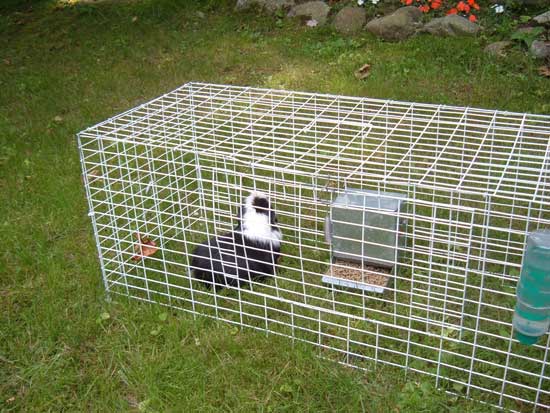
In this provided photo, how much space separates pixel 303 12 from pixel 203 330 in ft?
18.5

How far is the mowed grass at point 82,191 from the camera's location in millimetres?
2543

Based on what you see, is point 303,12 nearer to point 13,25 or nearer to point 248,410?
point 13,25

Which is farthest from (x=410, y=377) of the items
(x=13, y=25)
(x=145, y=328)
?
(x=13, y=25)

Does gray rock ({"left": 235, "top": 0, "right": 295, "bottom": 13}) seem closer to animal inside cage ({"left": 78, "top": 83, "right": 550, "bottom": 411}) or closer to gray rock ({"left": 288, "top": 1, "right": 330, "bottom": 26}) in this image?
gray rock ({"left": 288, "top": 1, "right": 330, "bottom": 26})

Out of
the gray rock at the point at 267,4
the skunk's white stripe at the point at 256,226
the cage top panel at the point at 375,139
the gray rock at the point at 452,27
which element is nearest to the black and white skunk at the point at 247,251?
the skunk's white stripe at the point at 256,226

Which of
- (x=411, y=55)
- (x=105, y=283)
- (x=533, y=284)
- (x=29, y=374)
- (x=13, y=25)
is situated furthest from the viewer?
(x=13, y=25)

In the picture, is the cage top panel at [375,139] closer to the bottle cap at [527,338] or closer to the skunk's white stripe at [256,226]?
the skunk's white stripe at [256,226]

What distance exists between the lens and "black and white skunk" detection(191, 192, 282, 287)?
3157 millimetres

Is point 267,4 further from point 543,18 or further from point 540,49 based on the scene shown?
Result: point 540,49

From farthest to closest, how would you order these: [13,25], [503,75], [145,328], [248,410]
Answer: [13,25] → [503,75] → [145,328] → [248,410]

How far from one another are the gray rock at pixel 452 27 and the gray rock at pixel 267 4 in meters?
2.19

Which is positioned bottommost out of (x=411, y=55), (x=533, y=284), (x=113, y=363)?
(x=113, y=363)

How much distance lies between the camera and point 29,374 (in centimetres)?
270

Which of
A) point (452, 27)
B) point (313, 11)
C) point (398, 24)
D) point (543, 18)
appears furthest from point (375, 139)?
point (313, 11)
